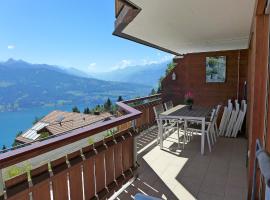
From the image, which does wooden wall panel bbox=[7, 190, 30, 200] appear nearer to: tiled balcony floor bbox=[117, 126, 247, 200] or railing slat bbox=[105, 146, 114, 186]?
railing slat bbox=[105, 146, 114, 186]

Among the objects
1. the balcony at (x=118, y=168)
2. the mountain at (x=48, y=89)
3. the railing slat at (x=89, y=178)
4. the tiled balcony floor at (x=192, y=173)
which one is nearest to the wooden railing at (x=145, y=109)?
the balcony at (x=118, y=168)

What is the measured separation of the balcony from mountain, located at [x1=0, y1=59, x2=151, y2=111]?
13095 millimetres

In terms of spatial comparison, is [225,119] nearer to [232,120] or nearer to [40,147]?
[232,120]

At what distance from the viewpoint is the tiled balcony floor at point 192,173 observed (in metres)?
3.02

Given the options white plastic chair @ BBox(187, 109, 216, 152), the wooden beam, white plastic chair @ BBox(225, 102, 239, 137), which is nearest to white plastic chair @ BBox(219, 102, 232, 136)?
white plastic chair @ BBox(225, 102, 239, 137)

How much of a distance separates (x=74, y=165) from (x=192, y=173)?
2.20 m

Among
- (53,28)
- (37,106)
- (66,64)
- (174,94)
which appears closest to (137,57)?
(66,64)

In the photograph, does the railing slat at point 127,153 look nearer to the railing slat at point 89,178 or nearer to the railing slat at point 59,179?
the railing slat at point 89,178

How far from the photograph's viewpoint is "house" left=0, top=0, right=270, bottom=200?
5.95 feet

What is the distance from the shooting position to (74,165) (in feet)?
6.91

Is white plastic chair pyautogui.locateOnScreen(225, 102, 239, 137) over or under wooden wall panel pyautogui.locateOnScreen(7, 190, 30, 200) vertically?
under

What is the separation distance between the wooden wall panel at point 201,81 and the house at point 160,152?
376mm

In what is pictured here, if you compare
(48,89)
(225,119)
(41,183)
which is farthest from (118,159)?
(48,89)

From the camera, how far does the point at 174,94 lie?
7.68m
